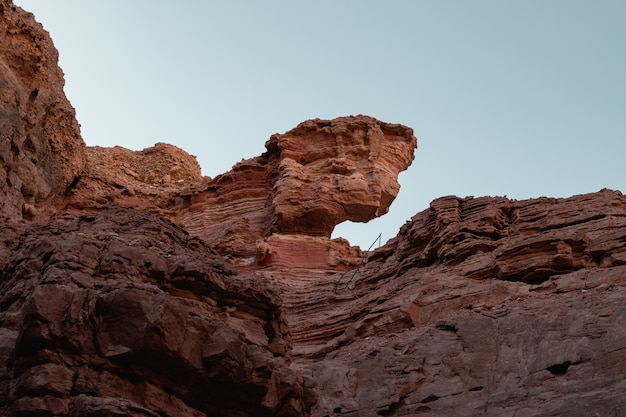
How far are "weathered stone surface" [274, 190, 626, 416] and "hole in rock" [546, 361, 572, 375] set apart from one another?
30mm

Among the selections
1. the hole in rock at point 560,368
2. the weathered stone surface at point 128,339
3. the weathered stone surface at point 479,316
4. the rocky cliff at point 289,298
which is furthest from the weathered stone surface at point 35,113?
the hole in rock at point 560,368

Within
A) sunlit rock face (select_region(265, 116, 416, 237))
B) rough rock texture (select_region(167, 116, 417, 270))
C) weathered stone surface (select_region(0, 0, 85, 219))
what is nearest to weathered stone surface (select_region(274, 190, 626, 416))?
rough rock texture (select_region(167, 116, 417, 270))

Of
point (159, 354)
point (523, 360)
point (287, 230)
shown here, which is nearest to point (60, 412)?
point (159, 354)

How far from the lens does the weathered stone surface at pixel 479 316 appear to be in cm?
2188

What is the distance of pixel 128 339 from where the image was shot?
17688 mm

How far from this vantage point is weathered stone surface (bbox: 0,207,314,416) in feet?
55.7

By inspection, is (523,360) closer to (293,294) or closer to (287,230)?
(293,294)

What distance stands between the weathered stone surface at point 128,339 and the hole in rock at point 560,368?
5.55 meters

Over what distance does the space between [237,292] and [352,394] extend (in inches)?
164

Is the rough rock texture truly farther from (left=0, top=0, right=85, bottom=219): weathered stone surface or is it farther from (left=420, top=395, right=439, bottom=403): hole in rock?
(left=420, top=395, right=439, bottom=403): hole in rock

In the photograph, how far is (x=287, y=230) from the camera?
4372 centimetres

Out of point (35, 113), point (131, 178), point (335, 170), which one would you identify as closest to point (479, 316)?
point (35, 113)

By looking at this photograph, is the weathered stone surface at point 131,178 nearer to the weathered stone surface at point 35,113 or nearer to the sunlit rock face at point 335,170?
the weathered stone surface at point 35,113

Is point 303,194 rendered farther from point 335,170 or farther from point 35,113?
point 35,113
